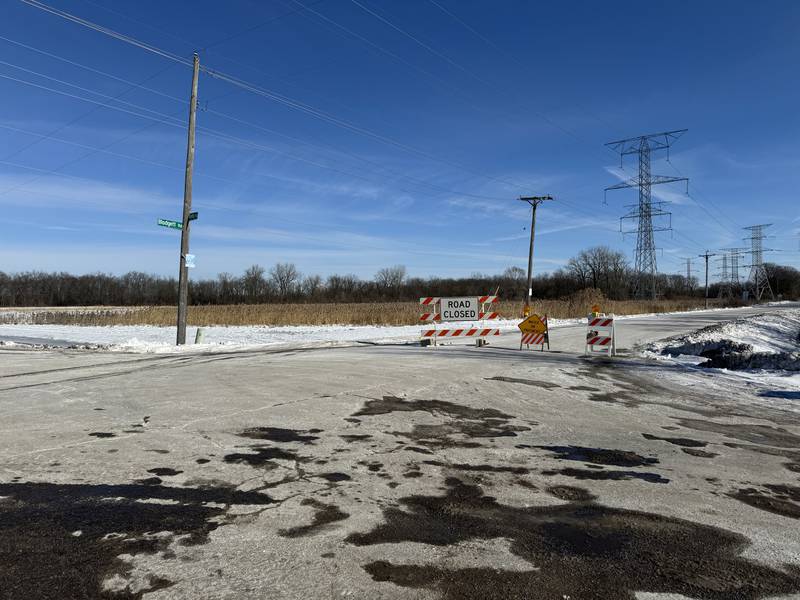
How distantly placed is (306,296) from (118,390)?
121m

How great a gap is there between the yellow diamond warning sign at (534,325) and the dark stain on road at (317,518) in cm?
1488

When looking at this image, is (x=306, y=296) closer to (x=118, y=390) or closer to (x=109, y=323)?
(x=109, y=323)

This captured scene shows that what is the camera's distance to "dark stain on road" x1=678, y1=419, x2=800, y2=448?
255 inches

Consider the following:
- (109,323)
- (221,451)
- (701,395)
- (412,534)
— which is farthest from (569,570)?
(109,323)

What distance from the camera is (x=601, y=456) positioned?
5.56 m

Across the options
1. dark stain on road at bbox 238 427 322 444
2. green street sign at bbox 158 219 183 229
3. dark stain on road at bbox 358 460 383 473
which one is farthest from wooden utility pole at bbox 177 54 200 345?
dark stain on road at bbox 358 460 383 473

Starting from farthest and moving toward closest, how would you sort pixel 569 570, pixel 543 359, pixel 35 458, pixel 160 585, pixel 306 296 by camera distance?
1. pixel 306 296
2. pixel 543 359
3. pixel 35 458
4. pixel 569 570
5. pixel 160 585

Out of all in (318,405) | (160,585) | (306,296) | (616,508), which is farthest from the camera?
(306,296)

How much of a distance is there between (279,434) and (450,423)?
7.60 ft

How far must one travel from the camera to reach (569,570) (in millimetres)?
3143

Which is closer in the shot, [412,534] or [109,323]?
[412,534]

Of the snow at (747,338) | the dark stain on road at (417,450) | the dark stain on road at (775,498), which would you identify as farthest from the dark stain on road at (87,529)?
the snow at (747,338)

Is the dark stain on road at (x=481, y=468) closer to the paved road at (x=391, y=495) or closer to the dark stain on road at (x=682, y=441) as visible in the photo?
the paved road at (x=391, y=495)

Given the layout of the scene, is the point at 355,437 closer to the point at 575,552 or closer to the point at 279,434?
the point at 279,434
